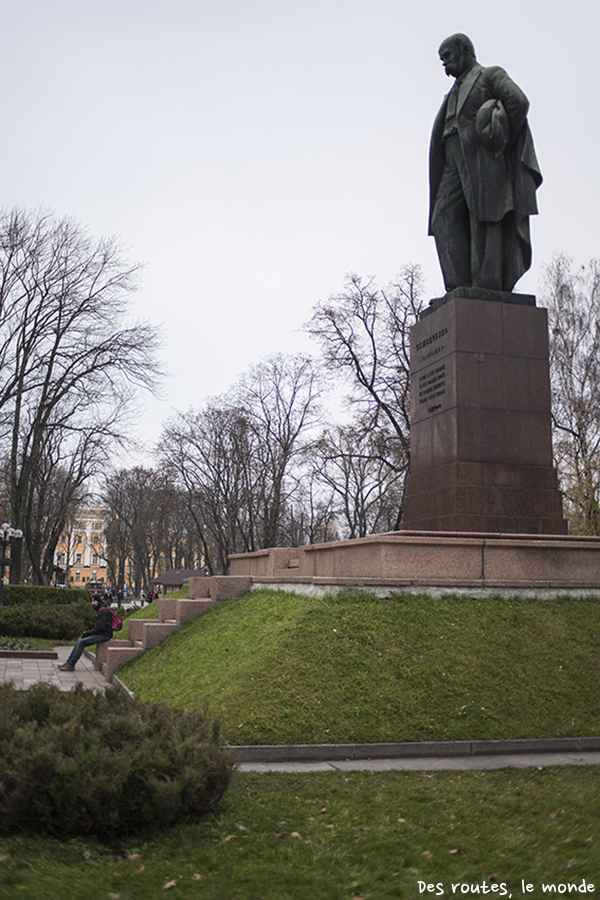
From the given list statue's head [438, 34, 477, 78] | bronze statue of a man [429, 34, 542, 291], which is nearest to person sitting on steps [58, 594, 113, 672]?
bronze statue of a man [429, 34, 542, 291]

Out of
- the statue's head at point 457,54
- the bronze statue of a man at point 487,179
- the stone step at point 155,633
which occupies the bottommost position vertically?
the stone step at point 155,633

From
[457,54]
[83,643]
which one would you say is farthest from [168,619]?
[457,54]

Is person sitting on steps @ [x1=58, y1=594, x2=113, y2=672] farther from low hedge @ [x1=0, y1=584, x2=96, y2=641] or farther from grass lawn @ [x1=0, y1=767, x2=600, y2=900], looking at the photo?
grass lawn @ [x1=0, y1=767, x2=600, y2=900]

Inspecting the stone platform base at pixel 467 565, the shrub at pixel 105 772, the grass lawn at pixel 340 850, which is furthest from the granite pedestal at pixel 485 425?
the shrub at pixel 105 772

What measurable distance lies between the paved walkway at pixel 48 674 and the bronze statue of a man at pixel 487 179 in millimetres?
9004

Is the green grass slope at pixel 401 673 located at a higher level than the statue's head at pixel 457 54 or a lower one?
lower

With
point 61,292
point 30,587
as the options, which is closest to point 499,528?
point 30,587

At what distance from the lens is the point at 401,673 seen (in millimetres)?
8508

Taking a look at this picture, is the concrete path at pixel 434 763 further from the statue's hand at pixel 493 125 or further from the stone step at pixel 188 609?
the statue's hand at pixel 493 125

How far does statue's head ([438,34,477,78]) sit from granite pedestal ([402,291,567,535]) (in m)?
4.14

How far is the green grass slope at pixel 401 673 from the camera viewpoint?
308 inches

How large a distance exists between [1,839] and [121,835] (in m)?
0.71

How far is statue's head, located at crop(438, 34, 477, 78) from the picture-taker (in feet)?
43.9

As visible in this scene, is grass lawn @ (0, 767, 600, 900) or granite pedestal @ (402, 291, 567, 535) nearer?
grass lawn @ (0, 767, 600, 900)
